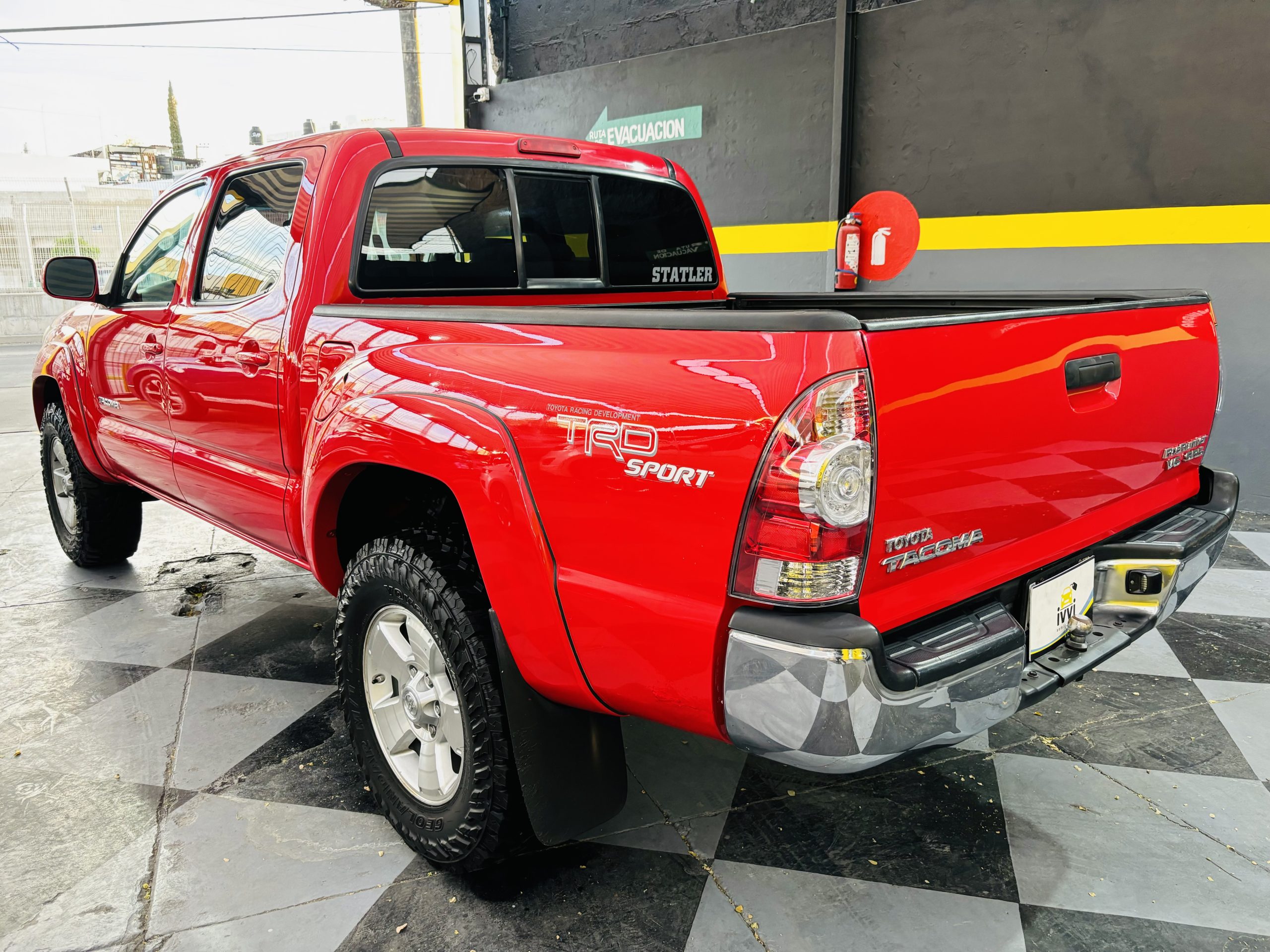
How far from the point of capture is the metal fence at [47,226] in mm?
17609

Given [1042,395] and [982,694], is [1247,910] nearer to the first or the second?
[982,694]

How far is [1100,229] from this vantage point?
5016mm

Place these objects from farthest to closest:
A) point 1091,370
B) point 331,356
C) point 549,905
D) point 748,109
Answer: point 748,109 → point 331,356 → point 549,905 → point 1091,370

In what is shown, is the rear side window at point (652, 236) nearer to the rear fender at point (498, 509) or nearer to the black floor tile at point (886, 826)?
the rear fender at point (498, 509)

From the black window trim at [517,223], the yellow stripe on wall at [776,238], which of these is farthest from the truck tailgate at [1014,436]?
the yellow stripe on wall at [776,238]

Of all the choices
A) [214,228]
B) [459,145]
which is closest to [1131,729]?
[459,145]

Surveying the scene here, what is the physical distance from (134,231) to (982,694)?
345 centimetres

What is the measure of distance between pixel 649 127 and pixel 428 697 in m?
6.51

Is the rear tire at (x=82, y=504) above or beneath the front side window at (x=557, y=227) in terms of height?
beneath

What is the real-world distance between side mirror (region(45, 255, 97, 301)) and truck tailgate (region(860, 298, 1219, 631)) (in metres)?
3.13

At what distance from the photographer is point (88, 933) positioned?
174 centimetres

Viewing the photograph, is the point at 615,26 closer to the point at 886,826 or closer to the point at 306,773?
the point at 306,773

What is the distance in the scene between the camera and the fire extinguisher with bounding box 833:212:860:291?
19.3 ft

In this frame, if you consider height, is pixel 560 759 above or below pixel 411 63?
below
